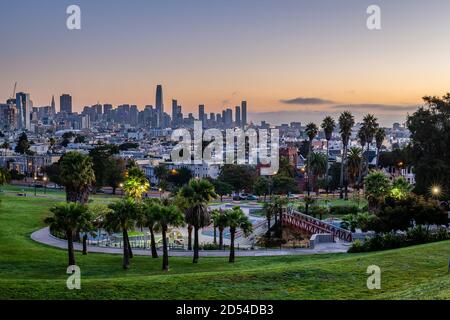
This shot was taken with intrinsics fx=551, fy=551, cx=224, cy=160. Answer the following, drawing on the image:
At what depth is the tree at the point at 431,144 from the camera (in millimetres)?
58875

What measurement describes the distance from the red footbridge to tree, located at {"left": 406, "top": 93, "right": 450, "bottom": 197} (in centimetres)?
1175

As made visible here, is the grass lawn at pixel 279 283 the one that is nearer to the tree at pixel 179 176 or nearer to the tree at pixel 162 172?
the tree at pixel 179 176

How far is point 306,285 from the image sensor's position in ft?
79.4

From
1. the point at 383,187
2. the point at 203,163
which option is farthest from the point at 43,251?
the point at 203,163

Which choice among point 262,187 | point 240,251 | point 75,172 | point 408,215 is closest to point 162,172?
point 262,187

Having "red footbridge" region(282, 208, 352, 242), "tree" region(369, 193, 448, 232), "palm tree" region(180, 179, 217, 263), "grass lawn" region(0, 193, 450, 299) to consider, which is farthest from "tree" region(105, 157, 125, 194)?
"grass lawn" region(0, 193, 450, 299)

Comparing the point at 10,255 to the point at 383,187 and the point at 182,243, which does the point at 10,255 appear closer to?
the point at 182,243

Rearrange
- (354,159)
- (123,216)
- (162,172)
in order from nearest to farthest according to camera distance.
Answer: (123,216) < (354,159) < (162,172)

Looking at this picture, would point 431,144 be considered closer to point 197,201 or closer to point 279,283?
point 197,201

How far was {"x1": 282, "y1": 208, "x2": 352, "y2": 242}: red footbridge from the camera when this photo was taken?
5100 cm

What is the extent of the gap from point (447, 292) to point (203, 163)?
134 meters

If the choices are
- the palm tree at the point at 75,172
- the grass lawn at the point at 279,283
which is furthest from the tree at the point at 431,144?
the palm tree at the point at 75,172

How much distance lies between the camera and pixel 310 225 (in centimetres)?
6234

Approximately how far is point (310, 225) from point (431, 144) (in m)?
16.1
